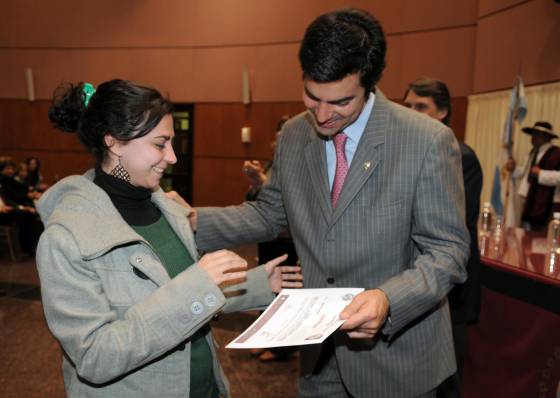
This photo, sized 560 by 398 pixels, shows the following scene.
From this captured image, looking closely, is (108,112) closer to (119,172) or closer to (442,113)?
(119,172)

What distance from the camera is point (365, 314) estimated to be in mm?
1367

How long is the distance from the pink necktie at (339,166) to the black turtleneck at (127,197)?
59cm

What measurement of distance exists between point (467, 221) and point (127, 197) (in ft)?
5.82

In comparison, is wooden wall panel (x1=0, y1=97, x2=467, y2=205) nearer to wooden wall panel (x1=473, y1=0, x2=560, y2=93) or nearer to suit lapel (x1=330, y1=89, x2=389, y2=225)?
wooden wall panel (x1=473, y1=0, x2=560, y2=93)

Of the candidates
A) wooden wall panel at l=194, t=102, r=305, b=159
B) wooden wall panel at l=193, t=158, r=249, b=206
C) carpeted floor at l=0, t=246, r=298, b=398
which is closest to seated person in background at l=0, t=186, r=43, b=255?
carpeted floor at l=0, t=246, r=298, b=398

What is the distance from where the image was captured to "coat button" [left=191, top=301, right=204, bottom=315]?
4.21ft

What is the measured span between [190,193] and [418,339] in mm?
9343

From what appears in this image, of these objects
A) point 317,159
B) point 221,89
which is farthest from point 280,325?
point 221,89

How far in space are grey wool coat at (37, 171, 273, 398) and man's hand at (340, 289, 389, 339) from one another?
0.33m

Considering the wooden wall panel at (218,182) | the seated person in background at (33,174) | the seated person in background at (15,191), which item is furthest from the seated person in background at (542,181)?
the seated person in background at (33,174)

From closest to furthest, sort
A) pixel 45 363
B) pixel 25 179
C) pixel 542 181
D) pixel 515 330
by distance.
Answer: pixel 515 330 → pixel 45 363 → pixel 542 181 → pixel 25 179

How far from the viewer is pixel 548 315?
2543 millimetres

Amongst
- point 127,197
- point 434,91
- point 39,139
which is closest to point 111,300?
point 127,197

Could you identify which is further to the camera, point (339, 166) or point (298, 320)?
point (339, 166)
